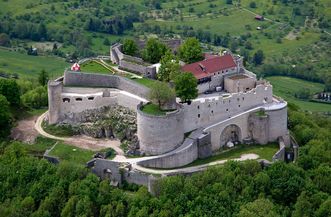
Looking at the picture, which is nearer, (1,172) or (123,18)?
(1,172)

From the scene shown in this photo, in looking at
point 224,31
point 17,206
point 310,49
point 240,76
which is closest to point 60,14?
point 224,31

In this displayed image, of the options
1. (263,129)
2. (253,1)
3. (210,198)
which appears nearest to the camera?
(210,198)

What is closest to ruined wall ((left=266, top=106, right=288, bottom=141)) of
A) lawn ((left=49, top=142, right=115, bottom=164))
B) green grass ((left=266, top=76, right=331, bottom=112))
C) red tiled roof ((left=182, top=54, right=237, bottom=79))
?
red tiled roof ((left=182, top=54, right=237, bottom=79))

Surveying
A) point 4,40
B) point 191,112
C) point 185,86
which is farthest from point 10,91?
point 4,40

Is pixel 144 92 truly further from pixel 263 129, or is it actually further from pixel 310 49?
pixel 310 49

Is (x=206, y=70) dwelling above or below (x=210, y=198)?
above

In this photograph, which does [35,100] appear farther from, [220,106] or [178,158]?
[220,106]

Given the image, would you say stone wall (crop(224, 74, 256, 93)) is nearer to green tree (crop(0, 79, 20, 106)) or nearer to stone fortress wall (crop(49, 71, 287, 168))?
stone fortress wall (crop(49, 71, 287, 168))
